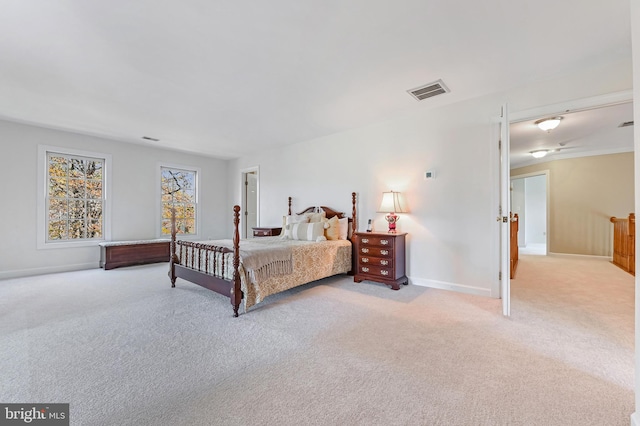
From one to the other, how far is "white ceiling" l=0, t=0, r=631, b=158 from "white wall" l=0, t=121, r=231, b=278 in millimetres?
809

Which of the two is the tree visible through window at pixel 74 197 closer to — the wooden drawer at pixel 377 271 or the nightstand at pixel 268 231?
the nightstand at pixel 268 231

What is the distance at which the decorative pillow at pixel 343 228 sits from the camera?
4.59 m

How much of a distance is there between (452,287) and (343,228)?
1.84 meters

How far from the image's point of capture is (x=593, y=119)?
4.13 m

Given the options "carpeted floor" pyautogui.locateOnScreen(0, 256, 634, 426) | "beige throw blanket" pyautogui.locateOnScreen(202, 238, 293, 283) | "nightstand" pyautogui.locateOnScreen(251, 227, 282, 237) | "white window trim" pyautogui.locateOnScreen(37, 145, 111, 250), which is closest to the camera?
"carpeted floor" pyautogui.locateOnScreen(0, 256, 634, 426)

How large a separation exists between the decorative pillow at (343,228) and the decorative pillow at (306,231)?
0.34 m

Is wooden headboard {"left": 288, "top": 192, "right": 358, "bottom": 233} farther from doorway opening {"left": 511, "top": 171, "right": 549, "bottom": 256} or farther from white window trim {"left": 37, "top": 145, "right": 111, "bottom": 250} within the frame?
doorway opening {"left": 511, "top": 171, "right": 549, "bottom": 256}

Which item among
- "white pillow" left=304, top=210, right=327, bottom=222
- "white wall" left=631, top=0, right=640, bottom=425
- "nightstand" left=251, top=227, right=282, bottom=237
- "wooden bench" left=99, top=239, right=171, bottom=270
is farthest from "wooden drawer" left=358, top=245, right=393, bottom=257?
"wooden bench" left=99, top=239, right=171, bottom=270

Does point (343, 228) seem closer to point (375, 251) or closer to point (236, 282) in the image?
point (375, 251)

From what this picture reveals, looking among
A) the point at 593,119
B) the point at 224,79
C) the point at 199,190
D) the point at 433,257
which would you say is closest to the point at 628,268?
the point at 593,119

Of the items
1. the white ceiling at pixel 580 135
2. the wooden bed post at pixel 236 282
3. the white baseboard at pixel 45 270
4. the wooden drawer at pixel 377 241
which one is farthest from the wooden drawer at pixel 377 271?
the white baseboard at pixel 45 270

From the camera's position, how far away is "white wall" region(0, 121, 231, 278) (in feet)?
14.6

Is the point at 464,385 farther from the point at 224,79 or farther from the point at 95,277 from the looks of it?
the point at 95,277

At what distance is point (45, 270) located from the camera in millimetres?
4730
